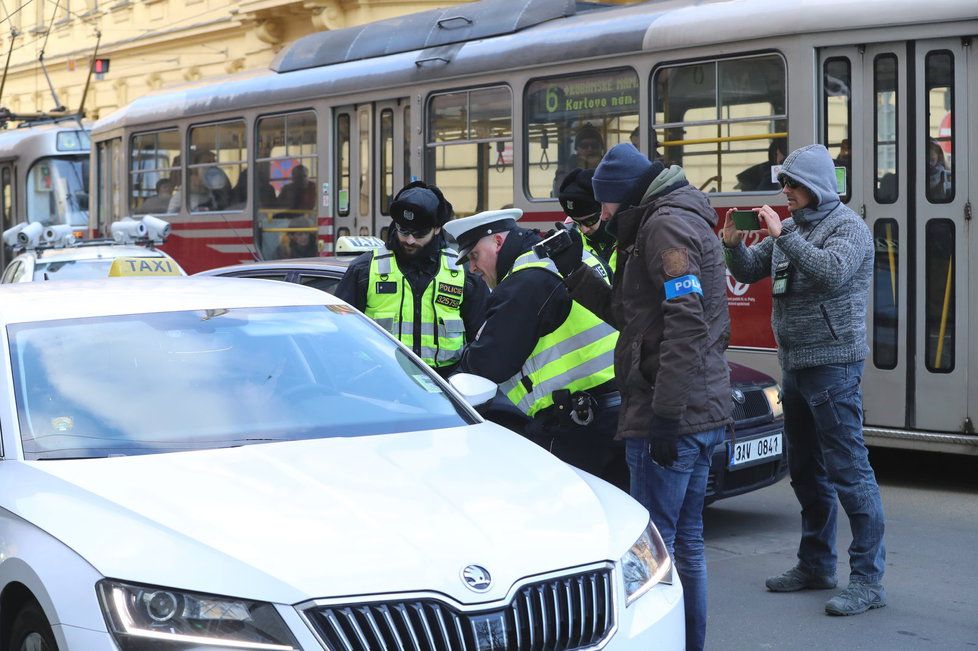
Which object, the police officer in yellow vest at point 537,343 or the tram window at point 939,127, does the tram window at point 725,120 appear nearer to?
the tram window at point 939,127

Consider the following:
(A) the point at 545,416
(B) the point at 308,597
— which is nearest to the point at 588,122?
(A) the point at 545,416

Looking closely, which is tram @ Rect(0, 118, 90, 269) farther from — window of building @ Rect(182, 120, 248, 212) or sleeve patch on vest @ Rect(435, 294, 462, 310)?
Answer: sleeve patch on vest @ Rect(435, 294, 462, 310)

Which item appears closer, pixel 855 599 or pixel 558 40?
pixel 855 599

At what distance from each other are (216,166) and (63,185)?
30.2 feet

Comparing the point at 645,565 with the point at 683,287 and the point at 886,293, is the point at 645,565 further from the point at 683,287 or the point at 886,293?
the point at 886,293

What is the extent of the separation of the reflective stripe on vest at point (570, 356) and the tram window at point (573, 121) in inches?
183

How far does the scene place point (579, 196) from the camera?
5941 mm

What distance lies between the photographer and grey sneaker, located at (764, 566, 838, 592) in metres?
6.13

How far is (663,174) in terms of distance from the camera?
4855mm

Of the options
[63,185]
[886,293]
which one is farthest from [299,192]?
[63,185]

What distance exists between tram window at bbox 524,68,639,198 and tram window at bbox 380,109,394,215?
195 centimetres

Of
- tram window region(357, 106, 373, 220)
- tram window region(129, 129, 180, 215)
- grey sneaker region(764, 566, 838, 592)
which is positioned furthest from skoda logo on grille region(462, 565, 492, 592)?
tram window region(129, 129, 180, 215)

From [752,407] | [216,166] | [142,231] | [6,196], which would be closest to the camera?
[752,407]

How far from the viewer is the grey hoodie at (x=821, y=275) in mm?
5559
